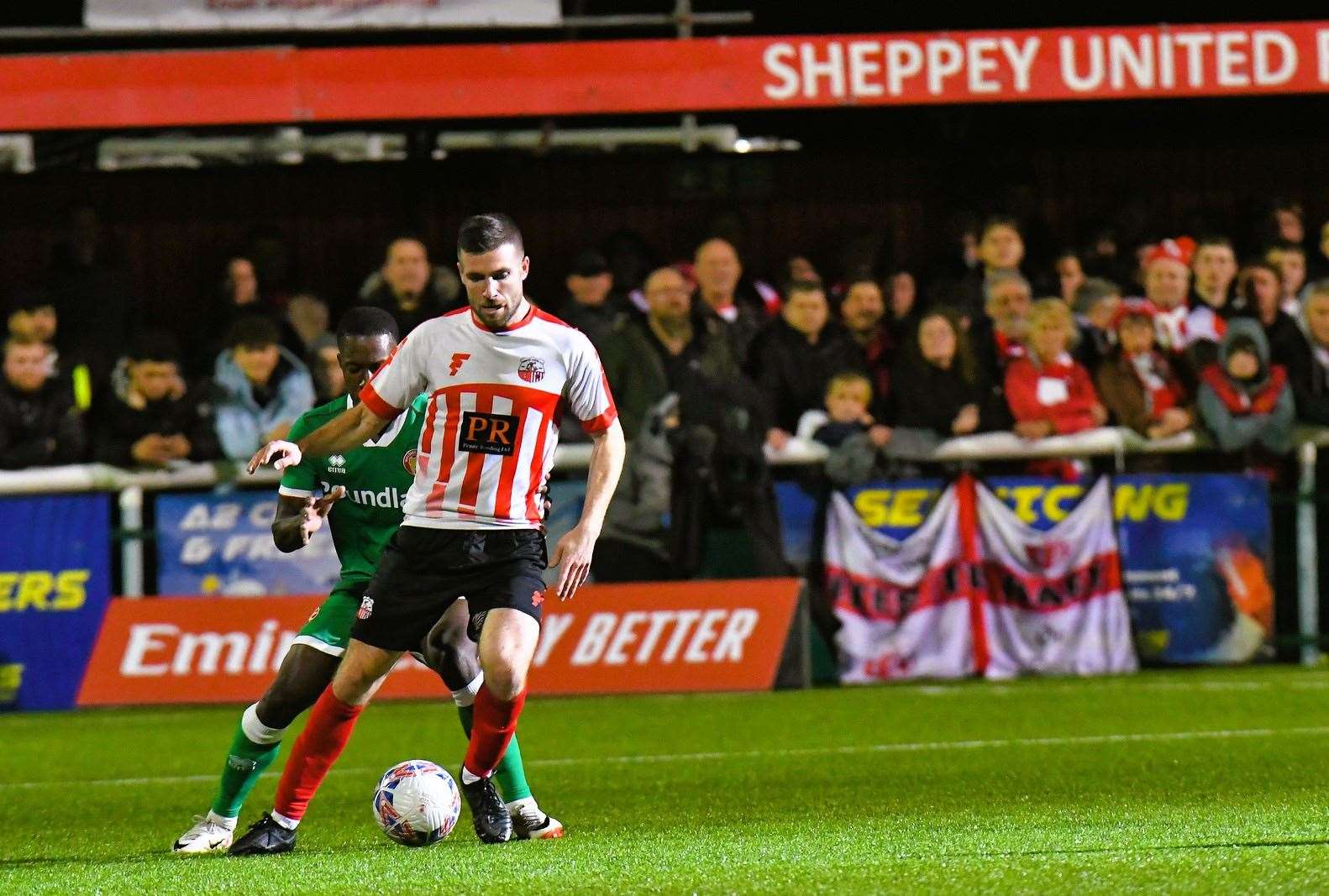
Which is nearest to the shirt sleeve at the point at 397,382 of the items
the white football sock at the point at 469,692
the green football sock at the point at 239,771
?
the white football sock at the point at 469,692

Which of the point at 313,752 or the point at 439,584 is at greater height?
the point at 439,584

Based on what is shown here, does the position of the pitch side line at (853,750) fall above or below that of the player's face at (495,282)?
below

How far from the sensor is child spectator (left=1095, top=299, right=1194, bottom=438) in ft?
42.5

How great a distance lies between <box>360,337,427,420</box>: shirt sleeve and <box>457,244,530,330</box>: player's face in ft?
0.77

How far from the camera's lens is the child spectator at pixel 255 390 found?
12.5 meters

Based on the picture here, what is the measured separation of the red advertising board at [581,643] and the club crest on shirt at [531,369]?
5.80 metres

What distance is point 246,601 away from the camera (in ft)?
40.7

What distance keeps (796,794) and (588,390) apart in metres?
2.13

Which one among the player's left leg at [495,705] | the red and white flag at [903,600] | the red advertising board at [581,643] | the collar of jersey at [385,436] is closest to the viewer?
the player's left leg at [495,705]

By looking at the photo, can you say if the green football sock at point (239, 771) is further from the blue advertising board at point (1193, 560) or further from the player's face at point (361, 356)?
the blue advertising board at point (1193, 560)

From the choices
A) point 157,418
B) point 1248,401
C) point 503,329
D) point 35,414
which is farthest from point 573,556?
point 1248,401

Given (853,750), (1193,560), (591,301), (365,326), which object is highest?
(591,301)

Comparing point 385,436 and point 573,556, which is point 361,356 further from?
point 573,556

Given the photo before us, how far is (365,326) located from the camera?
7.18 metres
